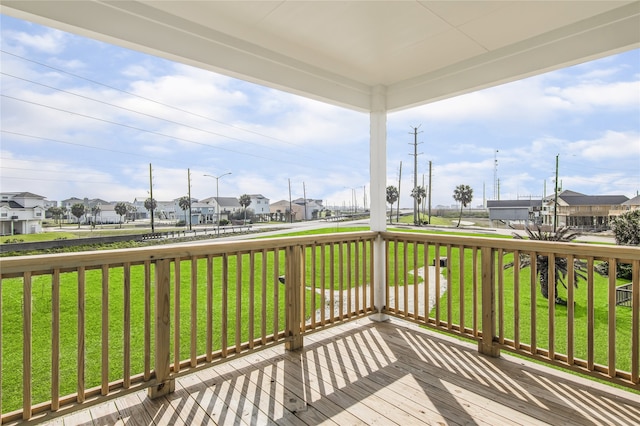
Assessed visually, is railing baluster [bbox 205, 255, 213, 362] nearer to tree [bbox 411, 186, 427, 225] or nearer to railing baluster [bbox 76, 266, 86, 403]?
railing baluster [bbox 76, 266, 86, 403]

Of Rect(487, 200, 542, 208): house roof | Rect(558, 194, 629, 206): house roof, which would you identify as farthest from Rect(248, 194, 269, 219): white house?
Rect(558, 194, 629, 206): house roof

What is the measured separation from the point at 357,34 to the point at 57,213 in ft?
8.09

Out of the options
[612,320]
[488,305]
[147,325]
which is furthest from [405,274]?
[147,325]

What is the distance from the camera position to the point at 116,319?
2.40 m

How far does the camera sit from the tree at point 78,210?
6.97 feet

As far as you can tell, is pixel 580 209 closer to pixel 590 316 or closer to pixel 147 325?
pixel 590 316

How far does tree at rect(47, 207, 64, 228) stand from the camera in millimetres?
2055

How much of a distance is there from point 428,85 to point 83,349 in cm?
353

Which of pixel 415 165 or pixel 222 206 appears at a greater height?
pixel 415 165

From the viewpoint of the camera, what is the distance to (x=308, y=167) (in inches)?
134

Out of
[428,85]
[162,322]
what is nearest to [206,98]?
[162,322]

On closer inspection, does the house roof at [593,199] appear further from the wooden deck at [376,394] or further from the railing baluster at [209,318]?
the railing baluster at [209,318]

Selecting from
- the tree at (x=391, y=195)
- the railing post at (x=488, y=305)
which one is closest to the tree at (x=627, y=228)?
the railing post at (x=488, y=305)

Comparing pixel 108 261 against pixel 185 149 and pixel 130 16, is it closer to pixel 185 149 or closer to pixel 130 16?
pixel 185 149
